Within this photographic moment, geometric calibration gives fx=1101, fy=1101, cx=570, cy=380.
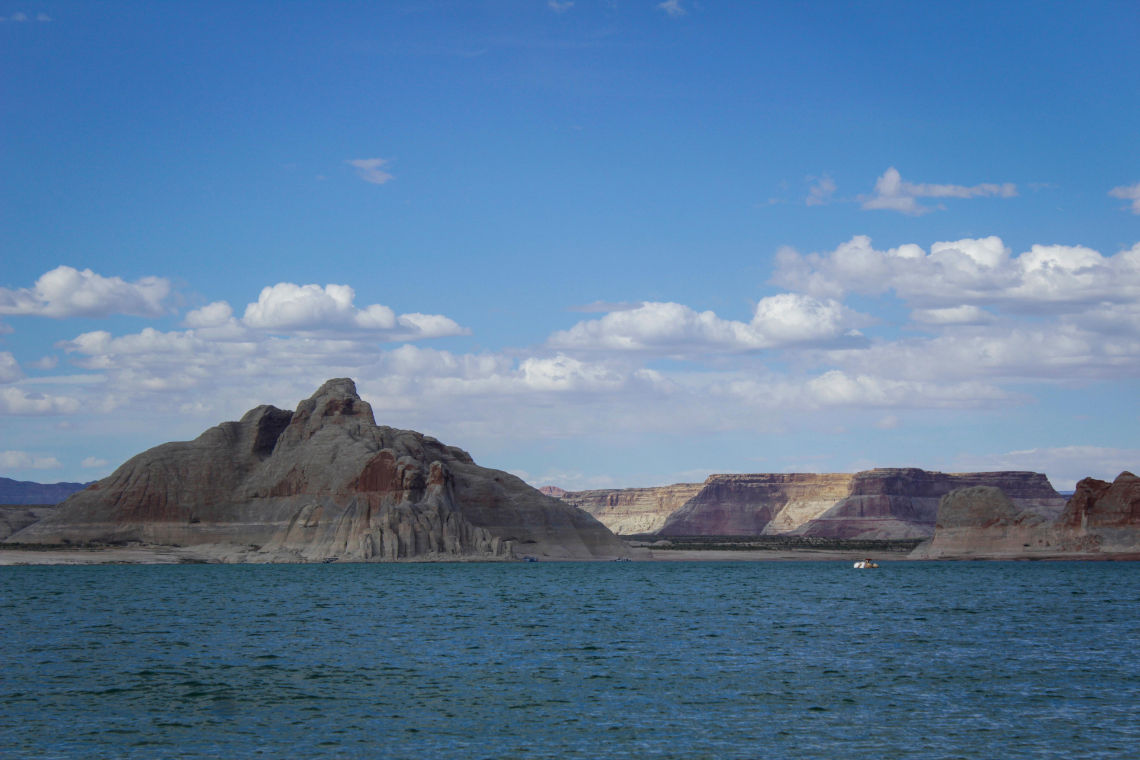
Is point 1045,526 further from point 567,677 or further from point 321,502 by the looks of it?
point 567,677

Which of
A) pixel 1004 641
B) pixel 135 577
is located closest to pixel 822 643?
pixel 1004 641


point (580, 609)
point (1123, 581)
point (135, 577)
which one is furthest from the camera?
point (135, 577)

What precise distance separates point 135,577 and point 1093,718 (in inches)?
4647

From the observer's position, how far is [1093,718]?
37281 mm

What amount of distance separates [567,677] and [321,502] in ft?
426

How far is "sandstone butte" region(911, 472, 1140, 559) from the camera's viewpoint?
529ft

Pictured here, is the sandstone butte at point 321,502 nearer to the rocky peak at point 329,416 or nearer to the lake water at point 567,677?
the rocky peak at point 329,416

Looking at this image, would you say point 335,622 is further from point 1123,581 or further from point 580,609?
point 1123,581

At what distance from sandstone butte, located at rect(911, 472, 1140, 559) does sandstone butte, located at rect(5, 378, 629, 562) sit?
58767 millimetres

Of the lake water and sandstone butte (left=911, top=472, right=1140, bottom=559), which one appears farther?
sandstone butte (left=911, top=472, right=1140, bottom=559)

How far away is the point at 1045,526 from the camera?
171m

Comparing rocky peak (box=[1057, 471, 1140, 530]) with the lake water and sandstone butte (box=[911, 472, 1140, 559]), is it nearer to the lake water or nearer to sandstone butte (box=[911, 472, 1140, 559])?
sandstone butte (box=[911, 472, 1140, 559])

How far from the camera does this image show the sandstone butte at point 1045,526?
161 metres

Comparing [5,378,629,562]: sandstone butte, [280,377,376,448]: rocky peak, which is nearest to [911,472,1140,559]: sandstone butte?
[5,378,629,562]: sandstone butte
